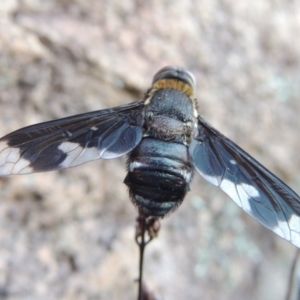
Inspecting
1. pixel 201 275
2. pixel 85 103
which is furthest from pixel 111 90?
pixel 201 275

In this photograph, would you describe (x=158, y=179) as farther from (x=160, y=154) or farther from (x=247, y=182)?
(x=247, y=182)

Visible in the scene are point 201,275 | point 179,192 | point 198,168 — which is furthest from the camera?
point 201,275

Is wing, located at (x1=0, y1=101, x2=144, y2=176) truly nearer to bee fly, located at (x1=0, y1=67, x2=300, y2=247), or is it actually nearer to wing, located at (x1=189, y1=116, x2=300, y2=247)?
bee fly, located at (x1=0, y1=67, x2=300, y2=247)

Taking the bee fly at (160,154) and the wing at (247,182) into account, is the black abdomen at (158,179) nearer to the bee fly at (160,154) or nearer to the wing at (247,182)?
the bee fly at (160,154)

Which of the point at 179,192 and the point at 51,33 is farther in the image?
the point at 51,33

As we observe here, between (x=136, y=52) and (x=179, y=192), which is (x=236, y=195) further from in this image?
(x=136, y=52)

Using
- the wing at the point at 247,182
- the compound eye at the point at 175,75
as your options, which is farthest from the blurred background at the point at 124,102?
the compound eye at the point at 175,75

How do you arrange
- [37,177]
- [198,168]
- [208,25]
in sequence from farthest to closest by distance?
[208,25] → [37,177] → [198,168]
